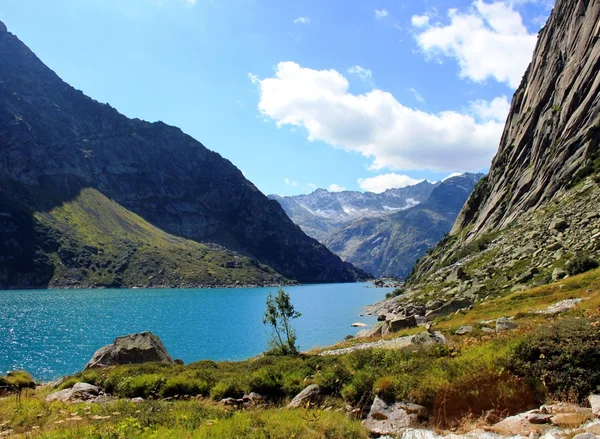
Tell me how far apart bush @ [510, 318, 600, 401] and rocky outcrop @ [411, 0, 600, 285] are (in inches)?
1497

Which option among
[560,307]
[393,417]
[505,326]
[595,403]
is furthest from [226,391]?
[560,307]

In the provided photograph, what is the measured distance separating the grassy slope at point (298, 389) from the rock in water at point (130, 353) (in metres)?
12.5

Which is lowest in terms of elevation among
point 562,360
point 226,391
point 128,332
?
point 128,332

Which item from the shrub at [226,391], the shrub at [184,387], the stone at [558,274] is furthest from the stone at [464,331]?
the stone at [558,274]

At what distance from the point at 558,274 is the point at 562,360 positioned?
36998mm

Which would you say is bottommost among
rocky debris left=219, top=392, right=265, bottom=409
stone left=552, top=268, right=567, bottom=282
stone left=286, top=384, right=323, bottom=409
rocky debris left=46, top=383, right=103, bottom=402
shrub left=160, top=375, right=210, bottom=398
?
rocky debris left=46, top=383, right=103, bottom=402

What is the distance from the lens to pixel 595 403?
1077 cm

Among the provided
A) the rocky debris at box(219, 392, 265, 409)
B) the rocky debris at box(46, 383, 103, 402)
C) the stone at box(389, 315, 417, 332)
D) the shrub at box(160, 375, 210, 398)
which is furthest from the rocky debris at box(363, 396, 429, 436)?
the stone at box(389, 315, 417, 332)

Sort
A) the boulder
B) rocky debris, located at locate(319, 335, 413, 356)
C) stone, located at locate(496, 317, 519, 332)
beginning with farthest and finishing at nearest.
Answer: rocky debris, located at locate(319, 335, 413, 356)
stone, located at locate(496, 317, 519, 332)
the boulder

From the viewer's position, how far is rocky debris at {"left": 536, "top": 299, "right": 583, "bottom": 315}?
2693 centimetres

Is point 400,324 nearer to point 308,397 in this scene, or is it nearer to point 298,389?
point 298,389

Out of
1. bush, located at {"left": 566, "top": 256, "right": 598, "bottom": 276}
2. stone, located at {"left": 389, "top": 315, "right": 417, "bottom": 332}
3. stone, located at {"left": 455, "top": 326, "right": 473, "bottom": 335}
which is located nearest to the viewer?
stone, located at {"left": 455, "top": 326, "right": 473, "bottom": 335}

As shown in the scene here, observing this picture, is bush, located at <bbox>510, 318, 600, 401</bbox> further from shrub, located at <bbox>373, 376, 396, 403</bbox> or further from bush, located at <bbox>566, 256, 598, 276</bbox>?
bush, located at <bbox>566, 256, 598, 276</bbox>

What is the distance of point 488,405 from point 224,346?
63125 mm
